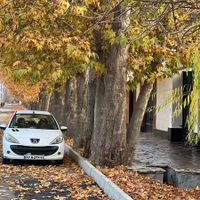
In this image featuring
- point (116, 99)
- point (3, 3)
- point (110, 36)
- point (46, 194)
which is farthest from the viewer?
point (116, 99)

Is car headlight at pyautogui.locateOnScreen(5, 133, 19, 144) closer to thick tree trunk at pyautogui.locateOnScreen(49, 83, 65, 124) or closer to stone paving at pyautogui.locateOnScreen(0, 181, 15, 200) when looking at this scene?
stone paving at pyautogui.locateOnScreen(0, 181, 15, 200)

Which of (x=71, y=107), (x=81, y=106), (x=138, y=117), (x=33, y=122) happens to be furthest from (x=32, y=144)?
(x=71, y=107)

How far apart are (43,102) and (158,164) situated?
27.0 metres

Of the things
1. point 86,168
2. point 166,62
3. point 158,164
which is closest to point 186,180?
point 158,164

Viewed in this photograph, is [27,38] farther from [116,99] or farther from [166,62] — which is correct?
[166,62]

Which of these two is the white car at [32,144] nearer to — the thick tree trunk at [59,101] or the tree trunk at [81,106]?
the tree trunk at [81,106]

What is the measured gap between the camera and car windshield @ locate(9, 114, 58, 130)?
14.8 m

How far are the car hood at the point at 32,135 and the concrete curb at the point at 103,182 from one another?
1.04 metres

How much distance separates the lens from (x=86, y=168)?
474 inches

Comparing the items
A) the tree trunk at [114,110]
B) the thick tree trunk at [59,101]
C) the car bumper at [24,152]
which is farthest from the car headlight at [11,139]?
the thick tree trunk at [59,101]

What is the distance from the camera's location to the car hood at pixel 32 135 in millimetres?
13320

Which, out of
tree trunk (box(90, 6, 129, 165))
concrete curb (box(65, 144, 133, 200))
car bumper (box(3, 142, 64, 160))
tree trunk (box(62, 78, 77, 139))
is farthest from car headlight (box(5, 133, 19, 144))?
tree trunk (box(62, 78, 77, 139))

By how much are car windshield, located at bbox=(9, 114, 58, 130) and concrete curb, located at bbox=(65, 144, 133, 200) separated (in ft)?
4.99

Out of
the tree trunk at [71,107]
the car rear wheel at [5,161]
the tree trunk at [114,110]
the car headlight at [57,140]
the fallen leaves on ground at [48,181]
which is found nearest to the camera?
the fallen leaves on ground at [48,181]
